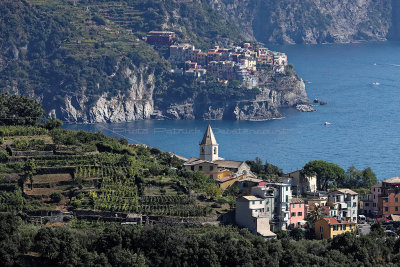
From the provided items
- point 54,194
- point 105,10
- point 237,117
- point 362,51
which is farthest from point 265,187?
point 362,51

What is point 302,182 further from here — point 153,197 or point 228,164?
point 153,197

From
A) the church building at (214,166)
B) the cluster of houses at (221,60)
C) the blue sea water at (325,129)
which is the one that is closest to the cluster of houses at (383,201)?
the church building at (214,166)

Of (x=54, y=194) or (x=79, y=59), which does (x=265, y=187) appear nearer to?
(x=54, y=194)

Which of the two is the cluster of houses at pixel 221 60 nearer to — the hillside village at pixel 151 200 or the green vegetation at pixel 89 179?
the hillside village at pixel 151 200

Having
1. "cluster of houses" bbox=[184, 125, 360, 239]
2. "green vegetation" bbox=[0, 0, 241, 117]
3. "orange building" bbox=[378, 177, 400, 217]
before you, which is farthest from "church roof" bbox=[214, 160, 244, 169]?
"green vegetation" bbox=[0, 0, 241, 117]

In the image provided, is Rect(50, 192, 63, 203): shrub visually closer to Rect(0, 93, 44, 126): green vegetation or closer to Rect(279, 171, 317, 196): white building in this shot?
Rect(0, 93, 44, 126): green vegetation

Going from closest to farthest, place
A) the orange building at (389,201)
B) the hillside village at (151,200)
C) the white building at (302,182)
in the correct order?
the hillside village at (151,200) → the orange building at (389,201) → the white building at (302,182)

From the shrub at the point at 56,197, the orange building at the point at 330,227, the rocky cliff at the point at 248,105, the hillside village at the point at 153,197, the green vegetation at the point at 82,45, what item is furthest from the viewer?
the green vegetation at the point at 82,45
